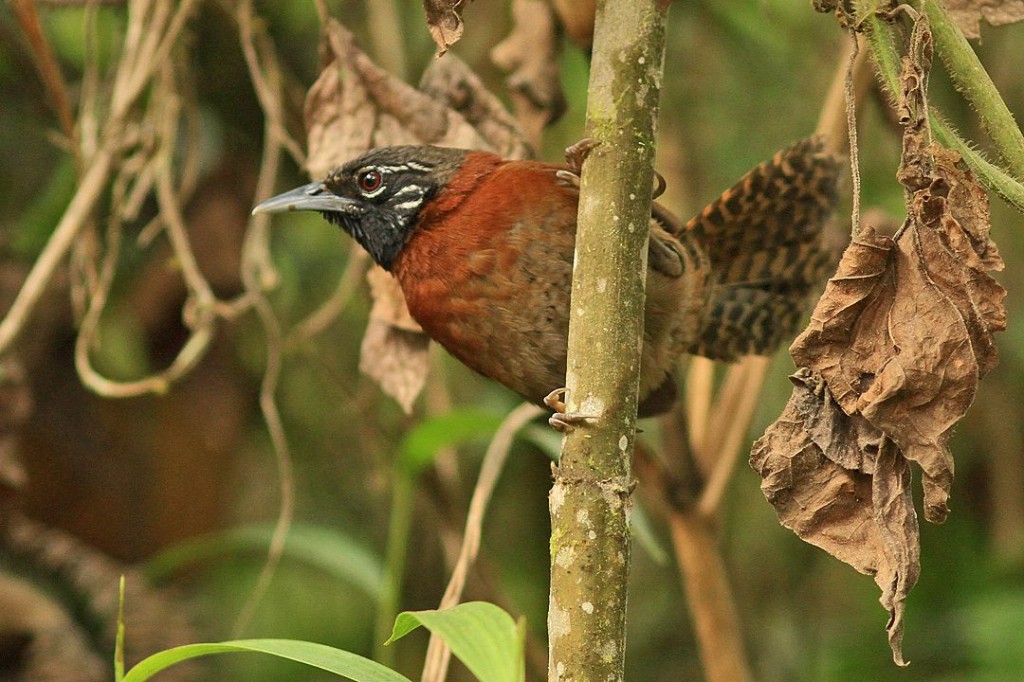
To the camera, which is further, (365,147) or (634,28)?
(365,147)

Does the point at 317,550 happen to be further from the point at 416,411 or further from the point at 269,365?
the point at 416,411

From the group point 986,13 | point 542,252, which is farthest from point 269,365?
point 986,13

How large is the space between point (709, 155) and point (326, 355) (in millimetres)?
1676

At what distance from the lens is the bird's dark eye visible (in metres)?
2.79

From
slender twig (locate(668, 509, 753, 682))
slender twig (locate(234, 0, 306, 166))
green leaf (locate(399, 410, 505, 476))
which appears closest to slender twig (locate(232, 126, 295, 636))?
slender twig (locate(234, 0, 306, 166))

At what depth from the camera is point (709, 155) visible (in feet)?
14.9

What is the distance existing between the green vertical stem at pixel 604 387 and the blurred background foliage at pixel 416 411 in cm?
190

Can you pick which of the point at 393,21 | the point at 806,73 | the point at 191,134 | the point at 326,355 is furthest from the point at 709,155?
the point at 191,134

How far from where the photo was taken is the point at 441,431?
9.70 feet

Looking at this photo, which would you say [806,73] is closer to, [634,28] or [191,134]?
[191,134]

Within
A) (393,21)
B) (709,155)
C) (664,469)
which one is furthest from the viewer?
(709,155)

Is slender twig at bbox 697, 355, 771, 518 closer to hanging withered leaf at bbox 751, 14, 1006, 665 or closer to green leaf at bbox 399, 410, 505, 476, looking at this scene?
green leaf at bbox 399, 410, 505, 476

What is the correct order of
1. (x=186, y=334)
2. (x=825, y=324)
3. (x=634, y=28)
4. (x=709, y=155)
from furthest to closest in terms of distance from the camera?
(x=709, y=155), (x=186, y=334), (x=634, y=28), (x=825, y=324)

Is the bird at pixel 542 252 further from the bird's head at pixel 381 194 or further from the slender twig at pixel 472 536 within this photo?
the slender twig at pixel 472 536
